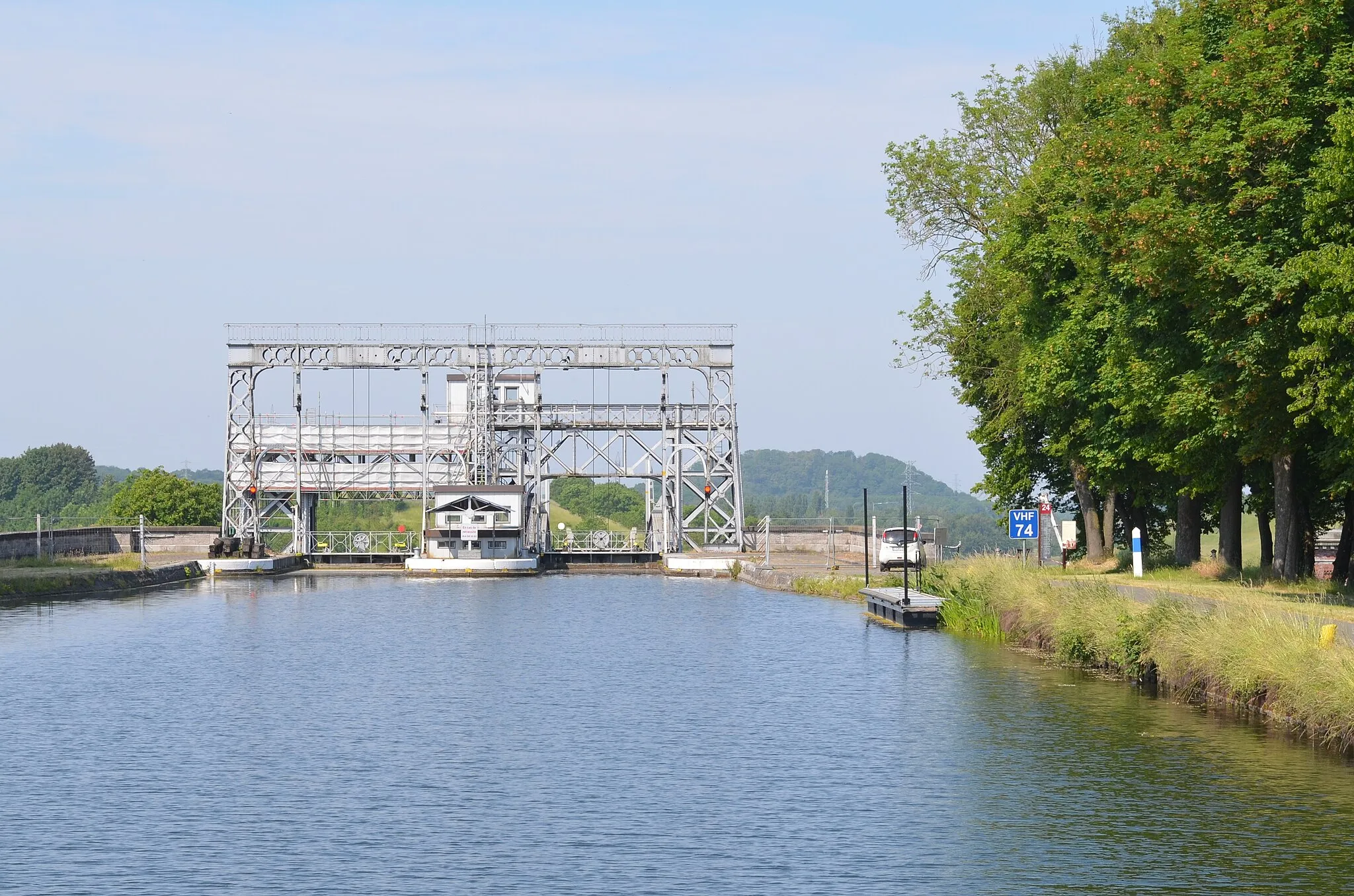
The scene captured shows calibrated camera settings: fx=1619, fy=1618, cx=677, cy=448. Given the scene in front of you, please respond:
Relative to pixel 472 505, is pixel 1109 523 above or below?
below

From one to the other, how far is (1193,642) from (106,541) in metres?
75.8

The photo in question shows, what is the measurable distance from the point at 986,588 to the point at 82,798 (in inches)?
1135

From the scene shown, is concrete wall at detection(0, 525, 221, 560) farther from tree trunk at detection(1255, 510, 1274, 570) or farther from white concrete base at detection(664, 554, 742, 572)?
tree trunk at detection(1255, 510, 1274, 570)

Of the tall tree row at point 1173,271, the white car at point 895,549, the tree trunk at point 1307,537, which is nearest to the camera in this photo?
the tall tree row at point 1173,271

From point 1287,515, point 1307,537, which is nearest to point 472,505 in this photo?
point 1307,537

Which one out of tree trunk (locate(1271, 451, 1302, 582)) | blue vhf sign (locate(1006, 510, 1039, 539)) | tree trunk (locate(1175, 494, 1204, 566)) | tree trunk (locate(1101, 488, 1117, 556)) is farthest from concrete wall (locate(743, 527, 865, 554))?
tree trunk (locate(1271, 451, 1302, 582))

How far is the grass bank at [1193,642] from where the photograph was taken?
24.3 m

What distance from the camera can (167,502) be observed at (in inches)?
Answer: 4641

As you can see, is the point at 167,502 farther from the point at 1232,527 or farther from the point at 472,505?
the point at 1232,527

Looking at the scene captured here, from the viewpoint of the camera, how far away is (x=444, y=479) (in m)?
97.9

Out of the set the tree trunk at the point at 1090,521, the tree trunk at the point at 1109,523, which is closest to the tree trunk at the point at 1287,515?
the tree trunk at the point at 1090,521

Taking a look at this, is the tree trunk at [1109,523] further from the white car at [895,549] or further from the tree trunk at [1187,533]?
the white car at [895,549]

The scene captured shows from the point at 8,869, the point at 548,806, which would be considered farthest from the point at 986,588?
the point at 8,869

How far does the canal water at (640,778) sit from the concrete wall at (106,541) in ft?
115
